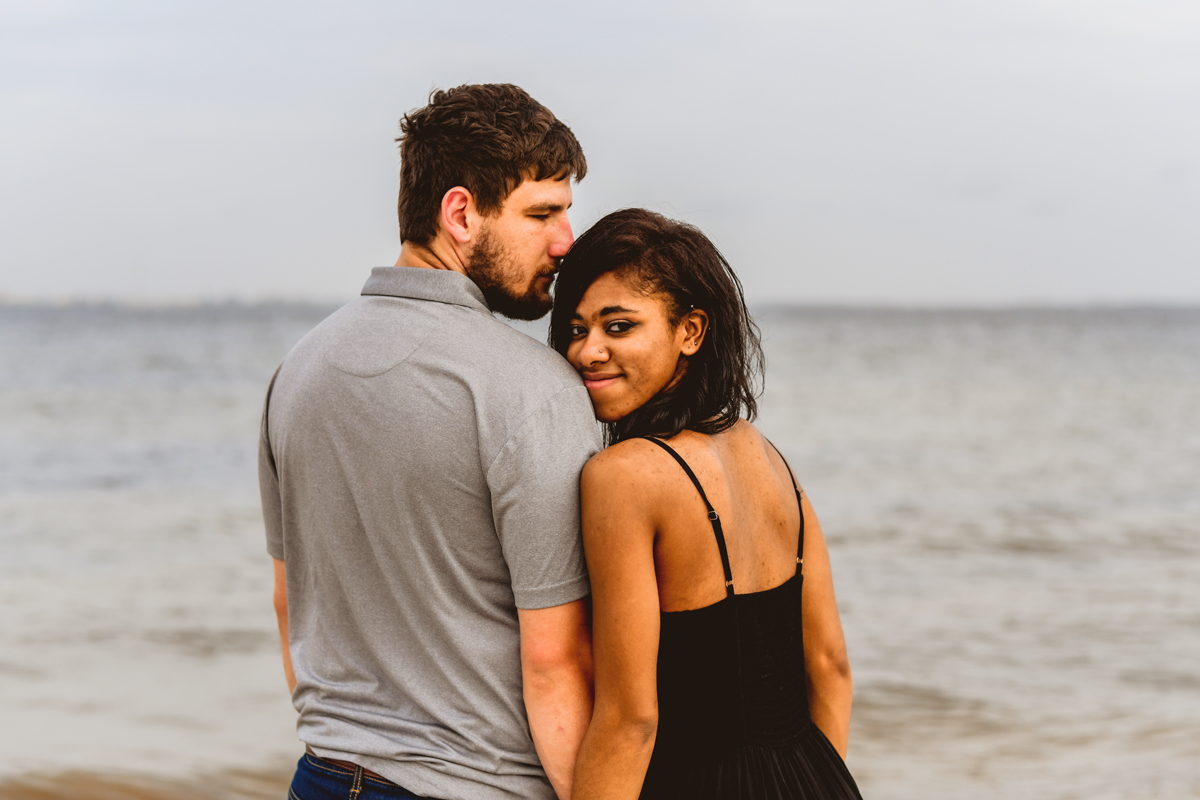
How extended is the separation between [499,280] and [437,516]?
0.43m

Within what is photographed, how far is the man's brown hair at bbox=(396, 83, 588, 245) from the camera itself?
168 cm

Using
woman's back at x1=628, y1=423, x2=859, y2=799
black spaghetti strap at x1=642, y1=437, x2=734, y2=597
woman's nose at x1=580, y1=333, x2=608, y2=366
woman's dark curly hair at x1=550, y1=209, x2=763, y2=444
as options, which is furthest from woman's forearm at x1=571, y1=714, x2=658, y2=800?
woman's nose at x1=580, y1=333, x2=608, y2=366

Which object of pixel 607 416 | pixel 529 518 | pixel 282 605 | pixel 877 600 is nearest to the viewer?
pixel 529 518

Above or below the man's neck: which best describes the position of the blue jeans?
below

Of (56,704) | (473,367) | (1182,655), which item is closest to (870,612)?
(1182,655)

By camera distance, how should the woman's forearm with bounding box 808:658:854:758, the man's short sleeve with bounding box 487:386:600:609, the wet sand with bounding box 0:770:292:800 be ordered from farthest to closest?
1. the wet sand with bounding box 0:770:292:800
2. the woman's forearm with bounding box 808:658:854:758
3. the man's short sleeve with bounding box 487:386:600:609

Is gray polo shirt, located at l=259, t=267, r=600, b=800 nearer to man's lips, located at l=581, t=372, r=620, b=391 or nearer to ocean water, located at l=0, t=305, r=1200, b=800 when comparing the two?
man's lips, located at l=581, t=372, r=620, b=391

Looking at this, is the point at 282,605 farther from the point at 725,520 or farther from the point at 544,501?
the point at 725,520

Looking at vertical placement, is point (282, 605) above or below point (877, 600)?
above

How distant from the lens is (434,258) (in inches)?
68.3

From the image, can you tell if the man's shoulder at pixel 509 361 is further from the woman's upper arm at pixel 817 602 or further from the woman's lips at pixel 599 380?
the woman's upper arm at pixel 817 602

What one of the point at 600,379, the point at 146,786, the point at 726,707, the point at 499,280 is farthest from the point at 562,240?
the point at 146,786

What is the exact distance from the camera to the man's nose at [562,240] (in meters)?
1.80

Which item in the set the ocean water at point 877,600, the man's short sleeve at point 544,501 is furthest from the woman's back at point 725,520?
the ocean water at point 877,600
